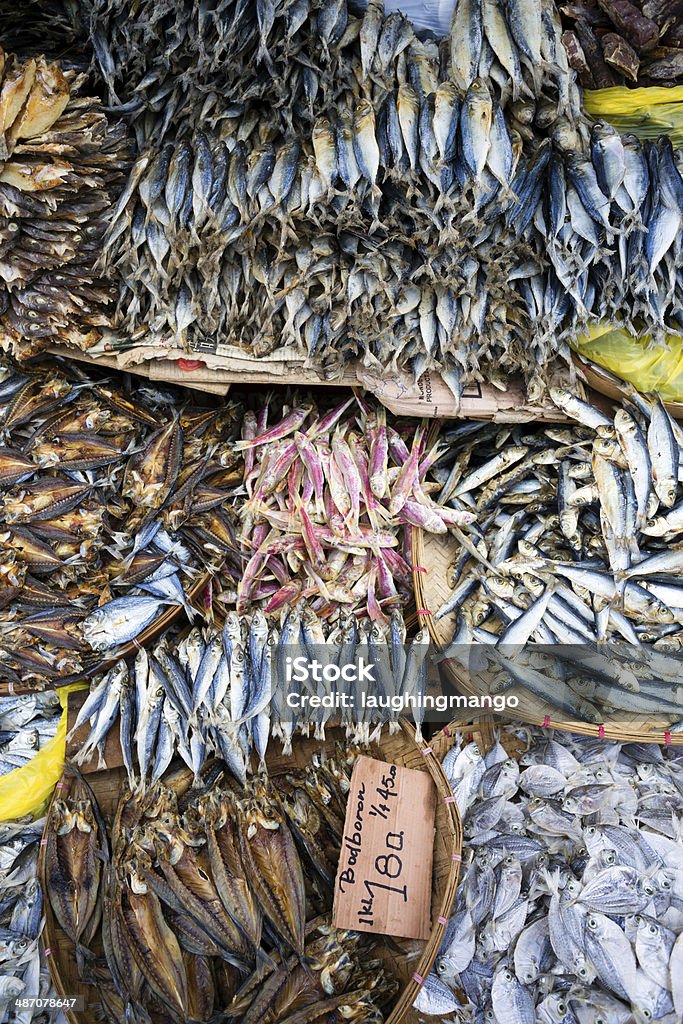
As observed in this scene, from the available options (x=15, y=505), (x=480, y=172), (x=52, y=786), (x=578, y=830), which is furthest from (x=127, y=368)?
(x=578, y=830)

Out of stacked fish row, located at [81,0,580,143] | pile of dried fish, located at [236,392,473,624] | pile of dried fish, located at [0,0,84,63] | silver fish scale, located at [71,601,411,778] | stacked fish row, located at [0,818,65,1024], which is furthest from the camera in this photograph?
pile of dried fish, located at [236,392,473,624]

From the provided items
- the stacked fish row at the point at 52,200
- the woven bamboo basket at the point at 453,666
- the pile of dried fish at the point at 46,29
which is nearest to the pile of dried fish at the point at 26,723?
the stacked fish row at the point at 52,200

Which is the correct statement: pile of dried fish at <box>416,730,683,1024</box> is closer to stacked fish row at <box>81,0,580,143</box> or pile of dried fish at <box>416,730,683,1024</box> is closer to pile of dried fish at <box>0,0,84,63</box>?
stacked fish row at <box>81,0,580,143</box>

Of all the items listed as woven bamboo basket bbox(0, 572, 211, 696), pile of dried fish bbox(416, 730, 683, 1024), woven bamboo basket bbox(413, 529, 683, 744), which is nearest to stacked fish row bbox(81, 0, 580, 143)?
woven bamboo basket bbox(413, 529, 683, 744)

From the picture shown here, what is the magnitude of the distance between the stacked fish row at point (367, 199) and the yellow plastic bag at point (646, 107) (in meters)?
0.18

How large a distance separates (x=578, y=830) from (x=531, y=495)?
43.4 inches

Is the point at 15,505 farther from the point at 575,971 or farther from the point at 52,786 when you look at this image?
the point at 575,971

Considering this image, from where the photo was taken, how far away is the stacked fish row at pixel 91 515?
231cm

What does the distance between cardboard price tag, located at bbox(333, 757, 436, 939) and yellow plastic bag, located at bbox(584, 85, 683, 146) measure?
84.8 inches

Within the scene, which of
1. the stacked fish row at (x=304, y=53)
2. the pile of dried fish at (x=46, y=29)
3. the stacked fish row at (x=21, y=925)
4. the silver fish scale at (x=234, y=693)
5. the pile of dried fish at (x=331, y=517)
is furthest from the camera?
the pile of dried fish at (x=331, y=517)

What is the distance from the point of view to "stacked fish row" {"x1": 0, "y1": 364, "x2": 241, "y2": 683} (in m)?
2.31

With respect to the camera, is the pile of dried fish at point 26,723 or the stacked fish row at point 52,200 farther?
the pile of dried fish at point 26,723

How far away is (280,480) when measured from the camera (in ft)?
8.18

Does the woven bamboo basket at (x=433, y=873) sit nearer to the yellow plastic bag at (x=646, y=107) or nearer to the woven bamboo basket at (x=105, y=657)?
the woven bamboo basket at (x=105, y=657)
